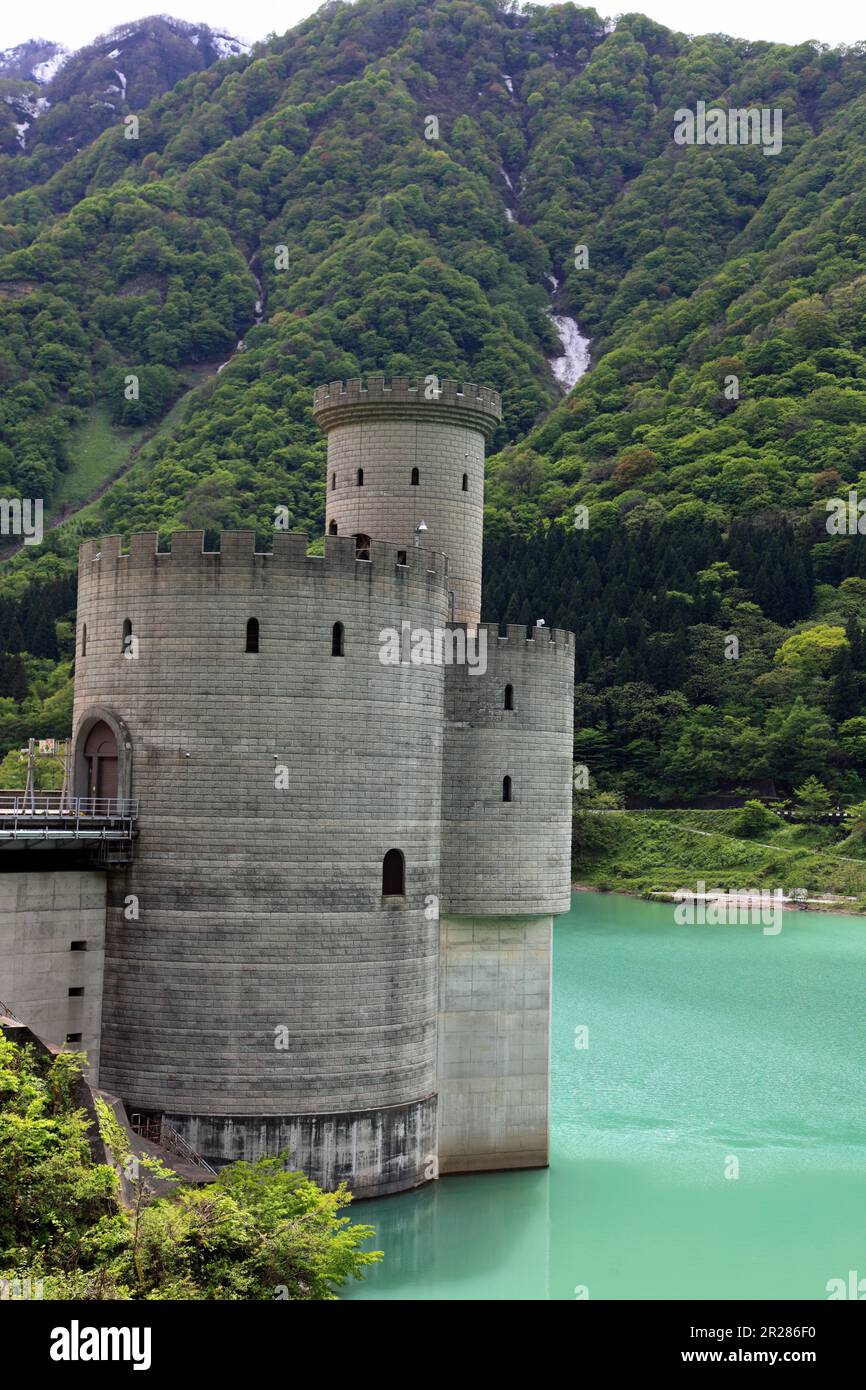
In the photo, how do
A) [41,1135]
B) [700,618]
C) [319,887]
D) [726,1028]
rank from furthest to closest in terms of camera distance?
[700,618], [726,1028], [319,887], [41,1135]

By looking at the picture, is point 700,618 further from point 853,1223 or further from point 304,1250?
point 304,1250

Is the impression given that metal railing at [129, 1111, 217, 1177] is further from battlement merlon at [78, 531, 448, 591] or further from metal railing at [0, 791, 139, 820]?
battlement merlon at [78, 531, 448, 591]

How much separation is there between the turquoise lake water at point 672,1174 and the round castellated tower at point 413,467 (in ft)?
35.4

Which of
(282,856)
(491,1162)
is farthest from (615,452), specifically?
(282,856)

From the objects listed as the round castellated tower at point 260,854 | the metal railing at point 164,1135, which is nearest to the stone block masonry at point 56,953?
the round castellated tower at point 260,854

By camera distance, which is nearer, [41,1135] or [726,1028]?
[41,1135]

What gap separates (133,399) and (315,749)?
15832cm

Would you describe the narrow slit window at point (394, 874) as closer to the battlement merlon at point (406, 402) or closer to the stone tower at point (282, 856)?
the stone tower at point (282, 856)

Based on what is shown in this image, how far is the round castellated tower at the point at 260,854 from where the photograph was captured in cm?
2494

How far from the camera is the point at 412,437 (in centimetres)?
3116

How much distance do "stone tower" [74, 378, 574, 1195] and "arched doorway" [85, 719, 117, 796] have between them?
0.74 ft

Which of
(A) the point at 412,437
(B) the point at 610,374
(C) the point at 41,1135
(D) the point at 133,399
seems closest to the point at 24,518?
(D) the point at 133,399

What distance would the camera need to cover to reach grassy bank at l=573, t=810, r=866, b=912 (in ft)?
272

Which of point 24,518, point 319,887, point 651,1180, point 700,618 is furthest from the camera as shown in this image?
point 24,518
